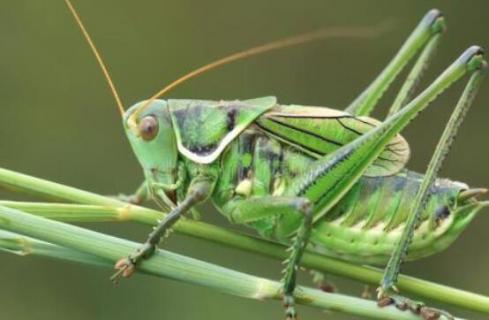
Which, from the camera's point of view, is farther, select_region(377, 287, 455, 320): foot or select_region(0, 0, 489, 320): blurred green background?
select_region(0, 0, 489, 320): blurred green background

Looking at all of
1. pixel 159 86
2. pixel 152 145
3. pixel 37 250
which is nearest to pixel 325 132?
pixel 152 145

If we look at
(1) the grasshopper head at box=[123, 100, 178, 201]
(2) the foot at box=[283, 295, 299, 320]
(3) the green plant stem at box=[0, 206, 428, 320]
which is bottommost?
(2) the foot at box=[283, 295, 299, 320]

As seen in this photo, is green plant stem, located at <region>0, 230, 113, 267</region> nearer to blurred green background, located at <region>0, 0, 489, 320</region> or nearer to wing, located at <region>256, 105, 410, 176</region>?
wing, located at <region>256, 105, 410, 176</region>

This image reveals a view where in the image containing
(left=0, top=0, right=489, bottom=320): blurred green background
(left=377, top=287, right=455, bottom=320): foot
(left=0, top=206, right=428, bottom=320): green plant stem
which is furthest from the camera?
(left=0, top=0, right=489, bottom=320): blurred green background

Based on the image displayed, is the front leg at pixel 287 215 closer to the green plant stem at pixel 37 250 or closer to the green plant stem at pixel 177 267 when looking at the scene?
the green plant stem at pixel 177 267

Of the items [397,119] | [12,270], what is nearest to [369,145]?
[397,119]

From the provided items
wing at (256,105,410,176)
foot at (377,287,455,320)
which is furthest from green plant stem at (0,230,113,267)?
wing at (256,105,410,176)
